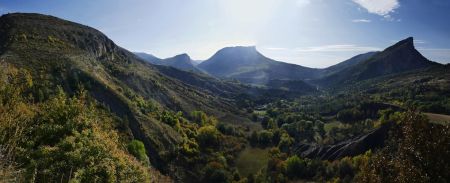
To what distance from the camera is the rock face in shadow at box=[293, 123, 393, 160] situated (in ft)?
439

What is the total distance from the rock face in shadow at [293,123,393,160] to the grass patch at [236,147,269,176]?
49.3 feet

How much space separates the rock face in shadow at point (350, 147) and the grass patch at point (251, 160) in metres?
15.0

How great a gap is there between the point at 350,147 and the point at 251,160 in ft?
135

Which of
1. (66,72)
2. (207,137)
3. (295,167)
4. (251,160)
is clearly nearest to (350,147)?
(295,167)

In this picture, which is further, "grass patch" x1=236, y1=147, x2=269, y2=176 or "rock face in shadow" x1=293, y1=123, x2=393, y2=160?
"rock face in shadow" x1=293, y1=123, x2=393, y2=160

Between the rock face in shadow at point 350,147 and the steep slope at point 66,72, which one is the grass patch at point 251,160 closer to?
the rock face in shadow at point 350,147

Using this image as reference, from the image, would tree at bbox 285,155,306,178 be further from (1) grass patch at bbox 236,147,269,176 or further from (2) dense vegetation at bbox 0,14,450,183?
(1) grass patch at bbox 236,147,269,176

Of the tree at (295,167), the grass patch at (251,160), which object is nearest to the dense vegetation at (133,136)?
the tree at (295,167)

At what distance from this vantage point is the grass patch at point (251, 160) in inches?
4857

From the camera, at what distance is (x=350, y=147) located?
13762cm

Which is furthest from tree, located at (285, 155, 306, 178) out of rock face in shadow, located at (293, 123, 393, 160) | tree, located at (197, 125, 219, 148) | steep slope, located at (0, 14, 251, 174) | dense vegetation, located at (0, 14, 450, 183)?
steep slope, located at (0, 14, 251, 174)

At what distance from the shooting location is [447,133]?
15.2 m

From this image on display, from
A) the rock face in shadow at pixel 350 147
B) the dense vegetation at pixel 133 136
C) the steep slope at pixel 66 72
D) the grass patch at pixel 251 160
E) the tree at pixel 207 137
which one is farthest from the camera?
the rock face in shadow at pixel 350 147

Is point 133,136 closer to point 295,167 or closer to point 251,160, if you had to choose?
point 251,160
